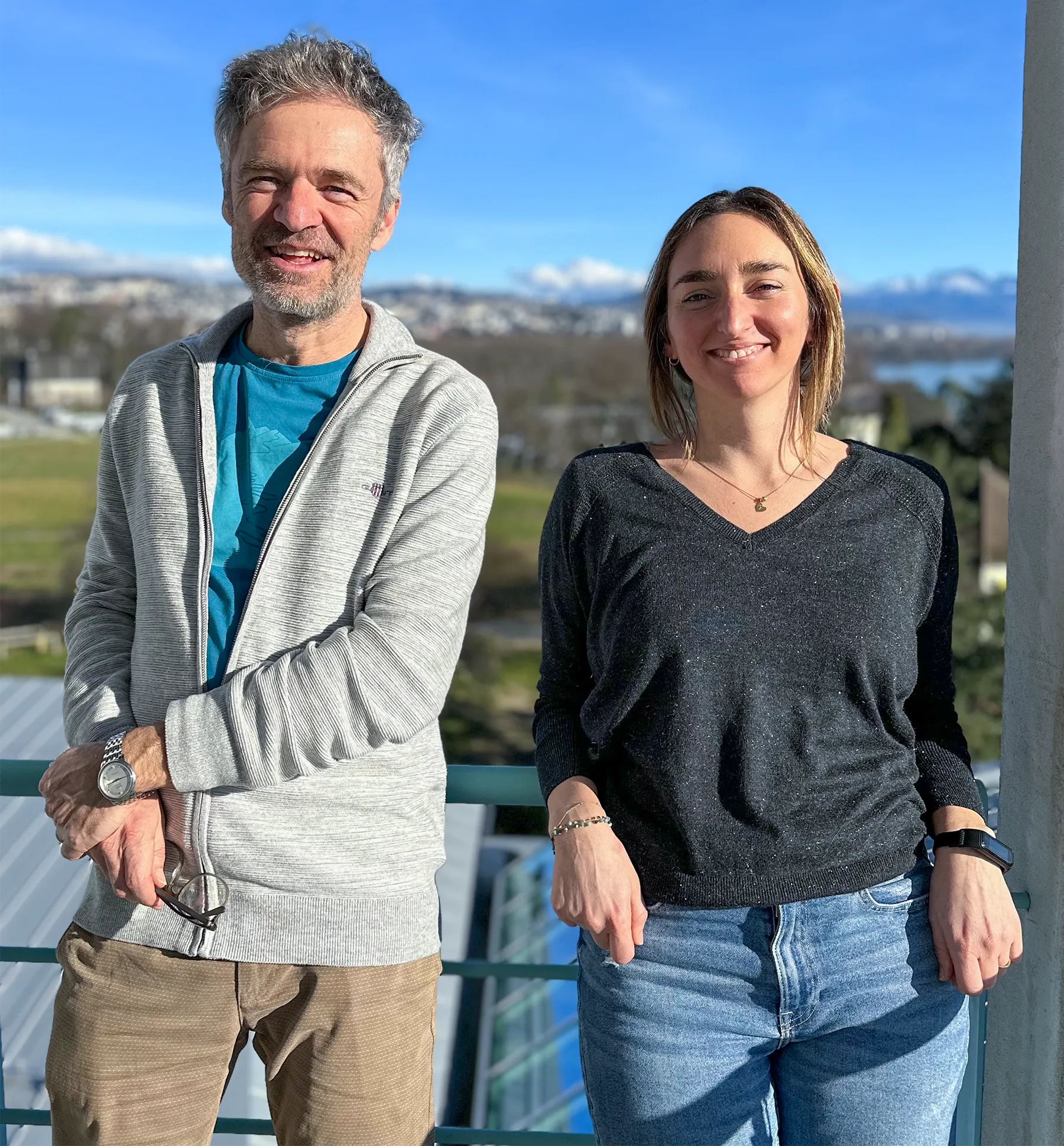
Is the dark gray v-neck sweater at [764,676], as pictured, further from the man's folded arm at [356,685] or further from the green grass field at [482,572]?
the green grass field at [482,572]

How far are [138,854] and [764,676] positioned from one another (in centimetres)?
78

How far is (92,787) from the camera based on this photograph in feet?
4.69

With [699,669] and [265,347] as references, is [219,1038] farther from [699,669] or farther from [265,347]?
[265,347]

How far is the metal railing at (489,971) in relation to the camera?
1.62m

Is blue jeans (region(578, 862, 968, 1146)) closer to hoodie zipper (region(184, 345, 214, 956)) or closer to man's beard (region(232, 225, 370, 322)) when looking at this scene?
hoodie zipper (region(184, 345, 214, 956))

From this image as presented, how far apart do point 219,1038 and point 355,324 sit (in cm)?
94

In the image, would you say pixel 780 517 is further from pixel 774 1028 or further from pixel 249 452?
pixel 249 452

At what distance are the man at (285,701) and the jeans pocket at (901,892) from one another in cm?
54

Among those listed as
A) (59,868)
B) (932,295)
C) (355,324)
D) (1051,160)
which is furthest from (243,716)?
(932,295)

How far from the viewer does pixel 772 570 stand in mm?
1346

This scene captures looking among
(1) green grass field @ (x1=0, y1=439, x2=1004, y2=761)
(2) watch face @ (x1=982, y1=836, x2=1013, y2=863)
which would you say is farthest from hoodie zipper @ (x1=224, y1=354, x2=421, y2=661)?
(1) green grass field @ (x1=0, y1=439, x2=1004, y2=761)

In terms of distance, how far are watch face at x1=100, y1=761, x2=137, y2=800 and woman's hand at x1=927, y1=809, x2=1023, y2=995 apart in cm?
95

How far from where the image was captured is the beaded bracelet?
4.45ft

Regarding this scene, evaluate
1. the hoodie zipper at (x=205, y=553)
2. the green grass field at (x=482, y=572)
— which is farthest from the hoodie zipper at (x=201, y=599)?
the green grass field at (x=482, y=572)
